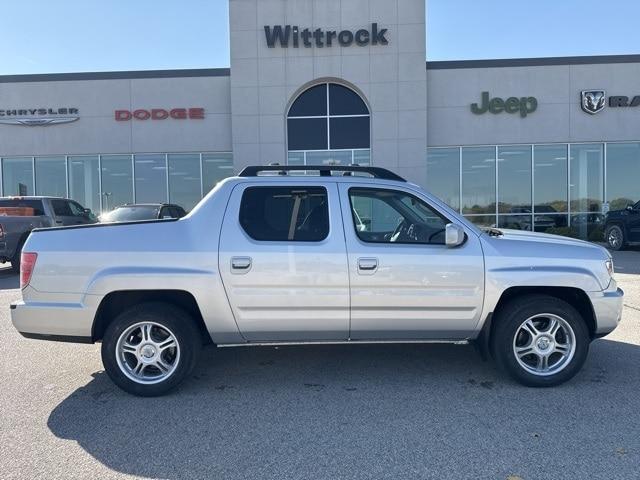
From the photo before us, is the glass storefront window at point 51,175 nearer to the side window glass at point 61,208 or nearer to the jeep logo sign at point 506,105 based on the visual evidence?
the side window glass at point 61,208

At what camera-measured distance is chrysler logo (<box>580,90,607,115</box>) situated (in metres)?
18.3

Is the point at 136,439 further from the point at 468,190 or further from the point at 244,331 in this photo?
the point at 468,190

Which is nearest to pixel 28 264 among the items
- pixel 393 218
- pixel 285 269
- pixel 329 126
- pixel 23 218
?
pixel 285 269

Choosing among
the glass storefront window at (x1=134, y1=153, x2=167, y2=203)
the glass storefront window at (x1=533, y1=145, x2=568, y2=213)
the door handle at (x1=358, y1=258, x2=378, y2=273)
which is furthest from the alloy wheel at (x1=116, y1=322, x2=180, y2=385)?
the glass storefront window at (x1=533, y1=145, x2=568, y2=213)

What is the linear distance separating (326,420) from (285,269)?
1228 millimetres

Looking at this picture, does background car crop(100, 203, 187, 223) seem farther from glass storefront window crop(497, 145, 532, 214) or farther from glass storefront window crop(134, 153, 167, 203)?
glass storefront window crop(497, 145, 532, 214)

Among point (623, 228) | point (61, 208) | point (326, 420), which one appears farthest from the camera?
point (623, 228)

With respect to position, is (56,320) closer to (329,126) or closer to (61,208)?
(61,208)

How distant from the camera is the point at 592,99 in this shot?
720 inches

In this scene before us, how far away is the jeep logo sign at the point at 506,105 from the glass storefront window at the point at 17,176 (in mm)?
17485

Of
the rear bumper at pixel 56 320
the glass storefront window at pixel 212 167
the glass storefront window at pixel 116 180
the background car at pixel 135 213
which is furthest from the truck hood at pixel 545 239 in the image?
the glass storefront window at pixel 116 180

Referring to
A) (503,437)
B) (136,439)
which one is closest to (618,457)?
(503,437)

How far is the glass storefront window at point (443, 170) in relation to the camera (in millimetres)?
18891

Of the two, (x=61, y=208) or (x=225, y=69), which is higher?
(x=225, y=69)
